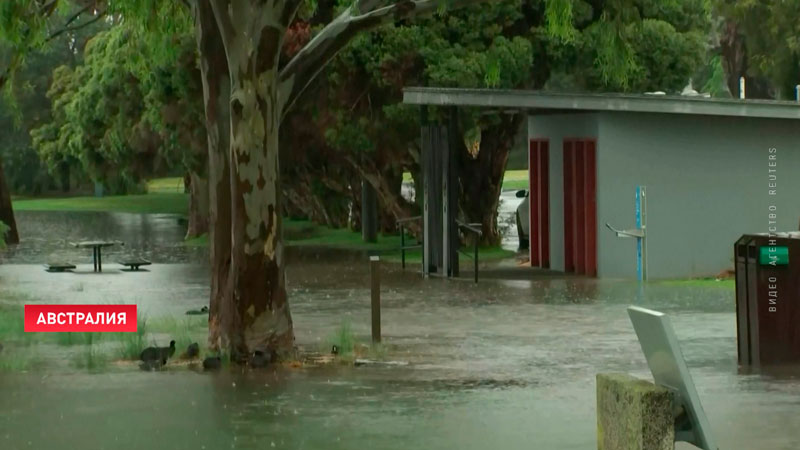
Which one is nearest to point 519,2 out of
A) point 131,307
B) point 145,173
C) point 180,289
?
point 180,289

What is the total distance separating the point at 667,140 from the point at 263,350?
42.3ft

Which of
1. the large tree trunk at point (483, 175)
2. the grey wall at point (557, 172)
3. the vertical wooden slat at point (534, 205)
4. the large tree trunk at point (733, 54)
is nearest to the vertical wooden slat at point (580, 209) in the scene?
the grey wall at point (557, 172)

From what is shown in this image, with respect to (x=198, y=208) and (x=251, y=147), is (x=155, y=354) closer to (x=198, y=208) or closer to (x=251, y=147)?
(x=251, y=147)

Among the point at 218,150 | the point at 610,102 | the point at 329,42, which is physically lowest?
the point at 218,150

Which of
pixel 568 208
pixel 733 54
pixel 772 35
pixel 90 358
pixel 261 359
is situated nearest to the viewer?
pixel 261 359

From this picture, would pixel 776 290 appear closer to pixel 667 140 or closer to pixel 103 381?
pixel 103 381

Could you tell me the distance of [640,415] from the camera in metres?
8.70

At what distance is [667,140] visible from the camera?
91.1ft

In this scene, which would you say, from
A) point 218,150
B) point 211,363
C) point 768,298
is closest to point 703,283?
point 768,298

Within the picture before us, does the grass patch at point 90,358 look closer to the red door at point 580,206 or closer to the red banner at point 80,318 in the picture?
the red banner at point 80,318

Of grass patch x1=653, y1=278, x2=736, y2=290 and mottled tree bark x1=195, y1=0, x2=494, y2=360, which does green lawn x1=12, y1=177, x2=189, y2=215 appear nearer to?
grass patch x1=653, y1=278, x2=736, y2=290

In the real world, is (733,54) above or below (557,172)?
above

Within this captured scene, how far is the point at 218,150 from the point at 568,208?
13319 mm

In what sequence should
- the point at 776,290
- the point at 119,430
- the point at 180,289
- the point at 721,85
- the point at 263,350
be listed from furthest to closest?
1. the point at 721,85
2. the point at 180,289
3. the point at 263,350
4. the point at 776,290
5. the point at 119,430
